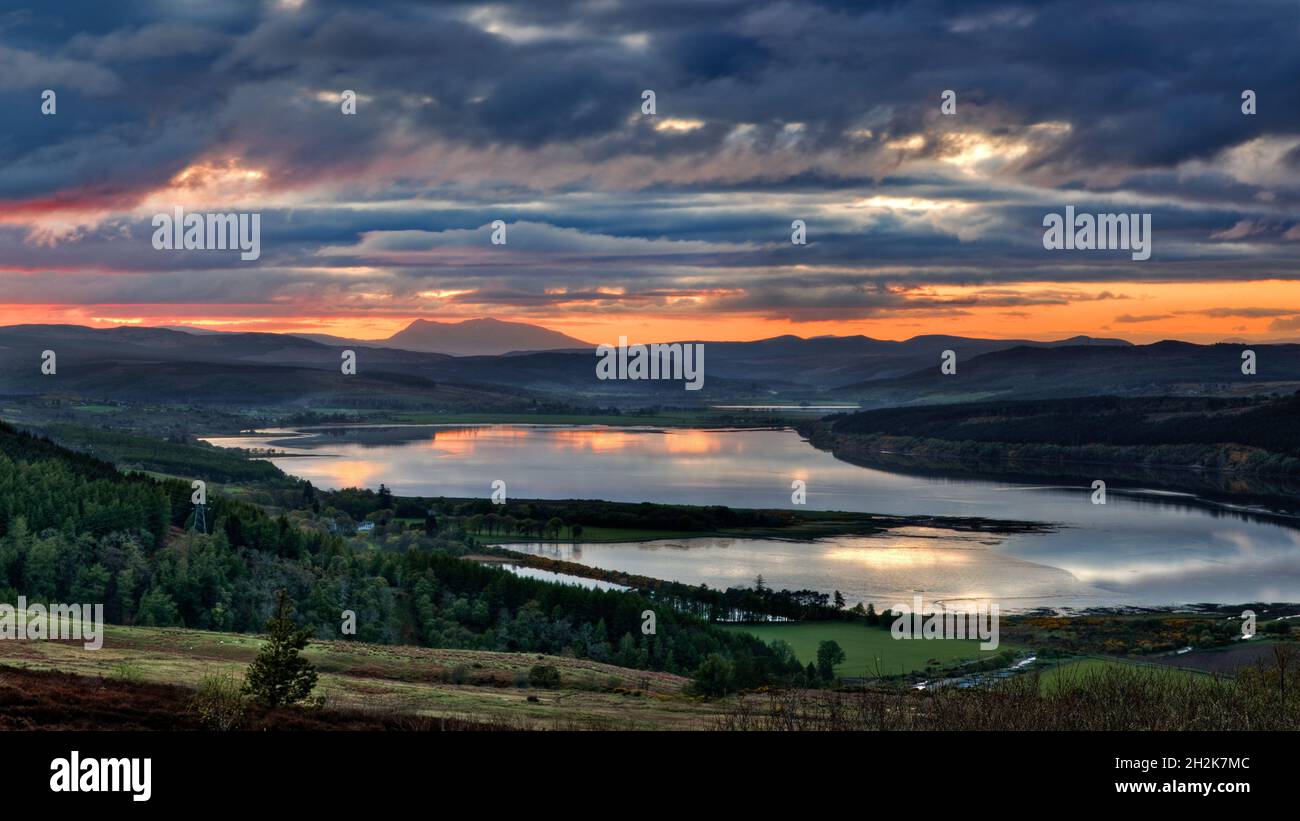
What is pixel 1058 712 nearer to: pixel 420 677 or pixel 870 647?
pixel 420 677

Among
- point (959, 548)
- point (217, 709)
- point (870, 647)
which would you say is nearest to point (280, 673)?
point (217, 709)

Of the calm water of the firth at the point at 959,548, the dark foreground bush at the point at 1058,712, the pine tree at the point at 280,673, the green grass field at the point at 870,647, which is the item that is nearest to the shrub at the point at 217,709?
the pine tree at the point at 280,673

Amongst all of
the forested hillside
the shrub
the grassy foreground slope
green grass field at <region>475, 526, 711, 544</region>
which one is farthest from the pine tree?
green grass field at <region>475, 526, 711, 544</region>

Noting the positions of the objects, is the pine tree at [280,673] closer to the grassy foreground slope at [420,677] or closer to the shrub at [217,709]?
the grassy foreground slope at [420,677]

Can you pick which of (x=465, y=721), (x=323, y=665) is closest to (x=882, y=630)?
(x=323, y=665)

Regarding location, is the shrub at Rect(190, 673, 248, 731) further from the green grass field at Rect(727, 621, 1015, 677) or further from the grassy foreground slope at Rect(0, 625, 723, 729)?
the green grass field at Rect(727, 621, 1015, 677)
